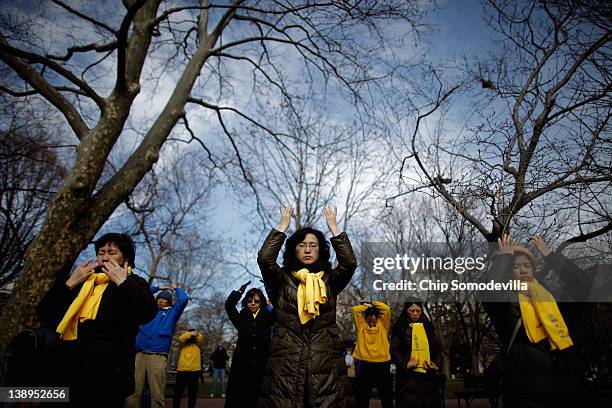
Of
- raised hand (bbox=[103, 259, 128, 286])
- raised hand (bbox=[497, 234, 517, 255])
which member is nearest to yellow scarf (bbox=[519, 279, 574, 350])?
raised hand (bbox=[497, 234, 517, 255])

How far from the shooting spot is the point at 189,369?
7961 mm

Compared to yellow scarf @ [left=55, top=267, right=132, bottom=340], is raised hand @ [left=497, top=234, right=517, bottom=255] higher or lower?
higher

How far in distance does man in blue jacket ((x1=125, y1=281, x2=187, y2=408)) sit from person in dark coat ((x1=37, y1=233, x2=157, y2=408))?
9.76ft

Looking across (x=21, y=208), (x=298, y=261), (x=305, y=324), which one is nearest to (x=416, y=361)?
(x=298, y=261)

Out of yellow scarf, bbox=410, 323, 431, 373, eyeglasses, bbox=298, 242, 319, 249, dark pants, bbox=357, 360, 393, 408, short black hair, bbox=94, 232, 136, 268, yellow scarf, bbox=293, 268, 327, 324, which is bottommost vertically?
dark pants, bbox=357, 360, 393, 408

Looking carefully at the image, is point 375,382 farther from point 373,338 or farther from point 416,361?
point 416,361

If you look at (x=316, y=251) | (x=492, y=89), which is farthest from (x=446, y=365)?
(x=316, y=251)

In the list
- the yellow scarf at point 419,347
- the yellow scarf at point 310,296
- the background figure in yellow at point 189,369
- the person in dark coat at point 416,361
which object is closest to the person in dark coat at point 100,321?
the yellow scarf at point 310,296

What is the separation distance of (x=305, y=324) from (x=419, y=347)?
3.35 m

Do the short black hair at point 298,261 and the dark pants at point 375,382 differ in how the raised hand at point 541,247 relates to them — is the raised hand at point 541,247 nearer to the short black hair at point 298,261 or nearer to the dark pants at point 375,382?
the short black hair at point 298,261

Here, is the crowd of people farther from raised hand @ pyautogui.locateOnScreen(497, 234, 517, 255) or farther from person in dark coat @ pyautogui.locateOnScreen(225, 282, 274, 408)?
person in dark coat @ pyautogui.locateOnScreen(225, 282, 274, 408)

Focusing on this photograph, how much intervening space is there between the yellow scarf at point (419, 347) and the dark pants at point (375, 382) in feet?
2.37

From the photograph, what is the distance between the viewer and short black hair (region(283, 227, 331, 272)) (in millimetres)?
3941

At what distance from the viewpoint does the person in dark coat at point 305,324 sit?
326 centimetres
